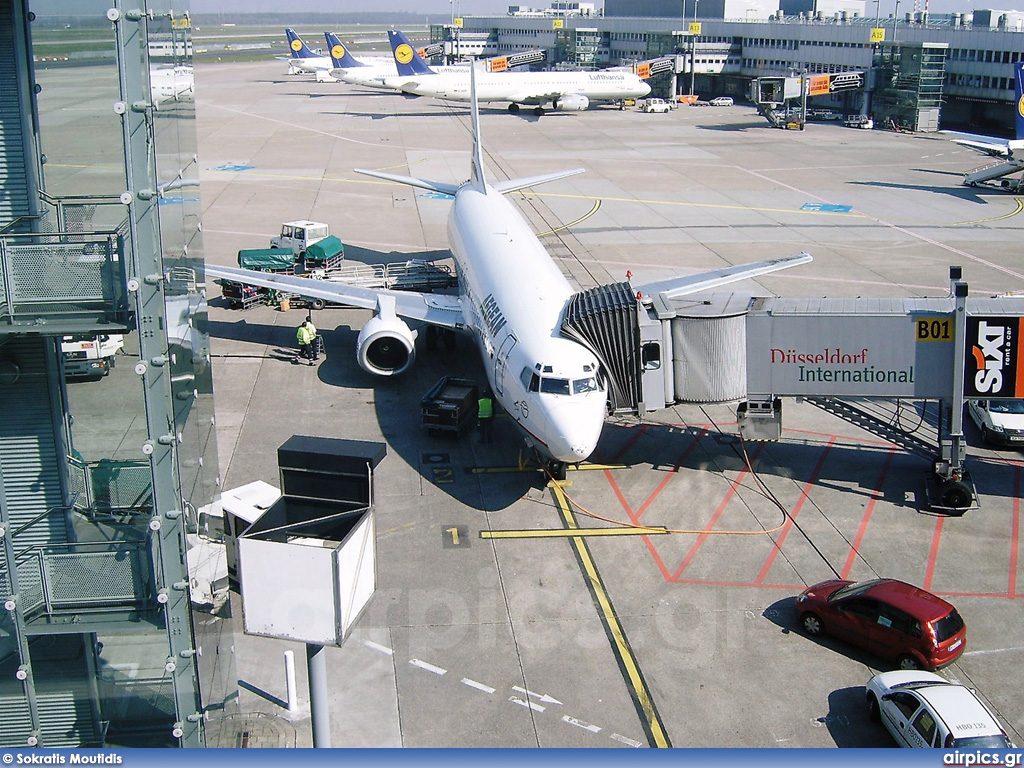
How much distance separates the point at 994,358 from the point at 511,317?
1394 centimetres

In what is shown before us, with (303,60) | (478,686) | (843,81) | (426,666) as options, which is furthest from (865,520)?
(303,60)

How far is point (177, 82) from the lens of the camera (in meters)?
12.6

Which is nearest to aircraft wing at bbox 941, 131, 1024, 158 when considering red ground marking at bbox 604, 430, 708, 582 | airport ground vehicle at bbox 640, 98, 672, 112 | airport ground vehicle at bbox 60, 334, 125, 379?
red ground marking at bbox 604, 430, 708, 582

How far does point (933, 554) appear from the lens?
27.1m

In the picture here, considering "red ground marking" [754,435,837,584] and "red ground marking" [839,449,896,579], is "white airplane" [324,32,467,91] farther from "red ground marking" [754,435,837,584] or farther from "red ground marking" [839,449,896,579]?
"red ground marking" [839,449,896,579]

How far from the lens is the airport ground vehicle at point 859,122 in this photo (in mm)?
120037

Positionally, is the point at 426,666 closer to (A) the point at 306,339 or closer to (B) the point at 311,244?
(A) the point at 306,339

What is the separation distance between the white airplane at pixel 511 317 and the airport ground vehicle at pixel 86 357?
15912 mm

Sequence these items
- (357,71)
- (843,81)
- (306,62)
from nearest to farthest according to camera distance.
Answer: (843,81)
(357,71)
(306,62)

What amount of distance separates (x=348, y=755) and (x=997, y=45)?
403 ft

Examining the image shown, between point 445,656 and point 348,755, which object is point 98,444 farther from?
point 445,656

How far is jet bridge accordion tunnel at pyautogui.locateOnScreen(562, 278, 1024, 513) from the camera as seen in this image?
2917cm

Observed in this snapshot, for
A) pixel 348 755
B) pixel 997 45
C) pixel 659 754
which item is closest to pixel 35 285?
pixel 348 755

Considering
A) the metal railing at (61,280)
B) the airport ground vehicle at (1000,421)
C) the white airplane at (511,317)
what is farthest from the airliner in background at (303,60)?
the metal railing at (61,280)
